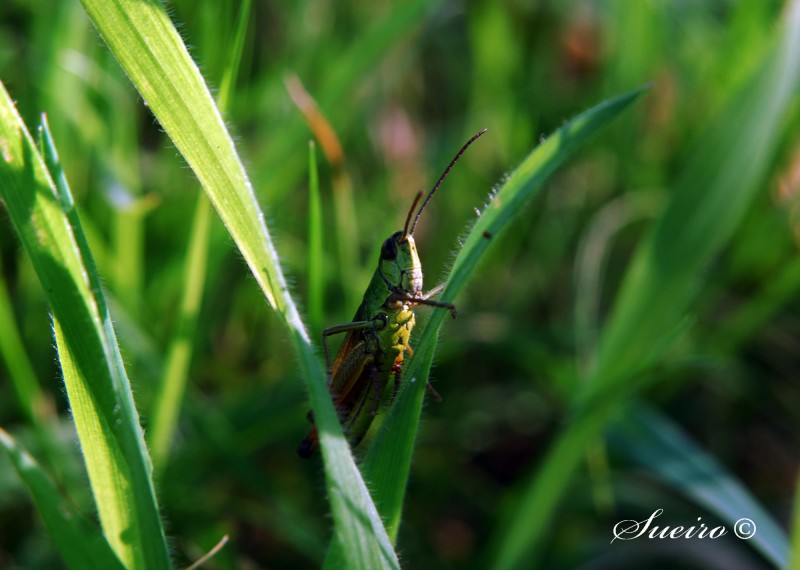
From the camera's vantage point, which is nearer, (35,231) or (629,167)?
(35,231)

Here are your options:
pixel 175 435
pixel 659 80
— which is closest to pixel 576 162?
pixel 659 80

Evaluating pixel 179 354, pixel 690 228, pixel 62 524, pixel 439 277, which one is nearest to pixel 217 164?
pixel 62 524

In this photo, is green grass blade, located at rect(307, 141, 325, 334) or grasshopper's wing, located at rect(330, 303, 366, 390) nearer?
green grass blade, located at rect(307, 141, 325, 334)

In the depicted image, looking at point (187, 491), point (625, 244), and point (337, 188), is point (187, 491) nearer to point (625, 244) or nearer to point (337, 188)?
point (337, 188)

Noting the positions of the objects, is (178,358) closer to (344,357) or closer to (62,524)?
(344,357)

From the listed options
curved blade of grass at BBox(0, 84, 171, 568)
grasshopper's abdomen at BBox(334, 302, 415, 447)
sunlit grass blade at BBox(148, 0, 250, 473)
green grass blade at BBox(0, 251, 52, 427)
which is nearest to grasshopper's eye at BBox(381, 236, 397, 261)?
grasshopper's abdomen at BBox(334, 302, 415, 447)

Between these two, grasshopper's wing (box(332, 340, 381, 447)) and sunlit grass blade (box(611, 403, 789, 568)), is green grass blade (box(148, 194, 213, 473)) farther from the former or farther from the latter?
sunlit grass blade (box(611, 403, 789, 568))
